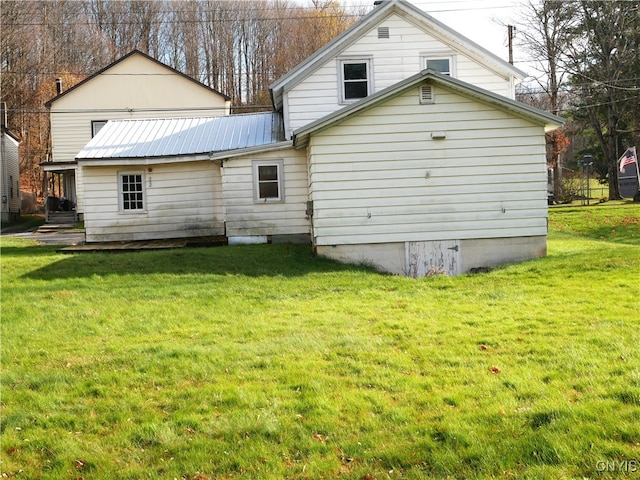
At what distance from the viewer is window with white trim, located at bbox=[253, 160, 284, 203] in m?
18.5

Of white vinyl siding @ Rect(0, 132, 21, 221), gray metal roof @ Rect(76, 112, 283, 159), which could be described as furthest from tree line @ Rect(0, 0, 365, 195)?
gray metal roof @ Rect(76, 112, 283, 159)

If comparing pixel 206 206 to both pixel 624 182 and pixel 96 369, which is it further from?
pixel 624 182

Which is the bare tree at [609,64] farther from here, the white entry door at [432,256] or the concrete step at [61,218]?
the concrete step at [61,218]

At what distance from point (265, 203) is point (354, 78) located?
17.8ft

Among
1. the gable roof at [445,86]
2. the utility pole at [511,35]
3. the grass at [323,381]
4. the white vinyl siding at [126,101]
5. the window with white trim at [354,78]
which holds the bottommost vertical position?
the grass at [323,381]

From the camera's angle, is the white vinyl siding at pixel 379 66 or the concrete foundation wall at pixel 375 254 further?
the white vinyl siding at pixel 379 66

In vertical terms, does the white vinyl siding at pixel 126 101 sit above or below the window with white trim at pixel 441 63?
above

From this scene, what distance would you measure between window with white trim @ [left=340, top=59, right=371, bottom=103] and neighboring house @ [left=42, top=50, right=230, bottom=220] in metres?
14.7

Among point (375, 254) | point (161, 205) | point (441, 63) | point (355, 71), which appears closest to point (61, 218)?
point (161, 205)

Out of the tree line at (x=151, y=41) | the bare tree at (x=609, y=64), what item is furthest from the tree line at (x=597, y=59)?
the tree line at (x=151, y=41)

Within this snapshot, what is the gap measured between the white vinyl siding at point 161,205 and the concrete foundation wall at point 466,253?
248 inches

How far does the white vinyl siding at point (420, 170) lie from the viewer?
15.1 meters

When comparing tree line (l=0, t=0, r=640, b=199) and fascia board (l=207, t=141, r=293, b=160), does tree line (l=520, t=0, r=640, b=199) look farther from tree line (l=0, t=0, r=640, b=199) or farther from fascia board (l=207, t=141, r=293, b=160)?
fascia board (l=207, t=141, r=293, b=160)

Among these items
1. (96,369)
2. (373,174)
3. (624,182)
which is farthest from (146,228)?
(624,182)
